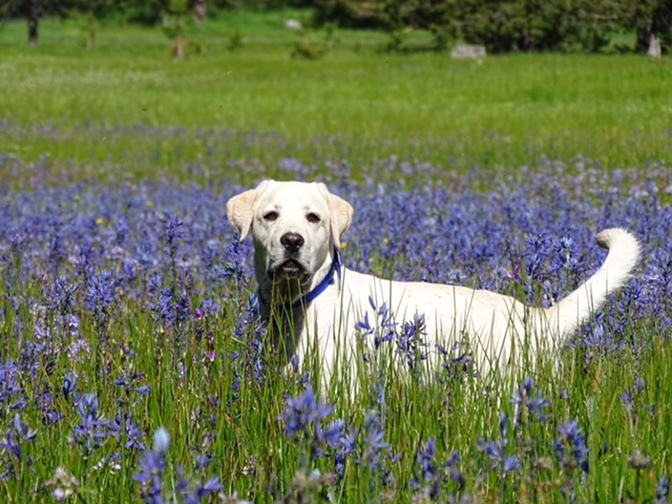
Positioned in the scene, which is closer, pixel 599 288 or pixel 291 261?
pixel 291 261

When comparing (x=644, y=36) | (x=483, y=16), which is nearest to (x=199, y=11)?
(x=483, y=16)

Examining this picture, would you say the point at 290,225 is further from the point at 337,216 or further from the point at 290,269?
the point at 337,216

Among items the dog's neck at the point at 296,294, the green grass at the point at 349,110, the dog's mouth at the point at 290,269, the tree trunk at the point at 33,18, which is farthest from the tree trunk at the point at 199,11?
the dog's mouth at the point at 290,269

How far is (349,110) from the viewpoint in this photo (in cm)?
2358

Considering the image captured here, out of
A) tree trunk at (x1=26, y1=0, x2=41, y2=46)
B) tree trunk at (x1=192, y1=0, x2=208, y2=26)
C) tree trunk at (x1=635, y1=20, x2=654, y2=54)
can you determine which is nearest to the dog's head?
tree trunk at (x1=635, y1=20, x2=654, y2=54)

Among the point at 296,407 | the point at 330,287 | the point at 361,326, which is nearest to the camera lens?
the point at 296,407

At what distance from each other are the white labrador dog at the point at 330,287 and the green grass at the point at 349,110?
7.10 meters

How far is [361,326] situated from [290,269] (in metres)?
1.37

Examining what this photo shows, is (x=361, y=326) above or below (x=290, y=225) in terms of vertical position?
above

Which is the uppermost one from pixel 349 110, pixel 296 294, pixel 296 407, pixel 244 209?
pixel 296 407

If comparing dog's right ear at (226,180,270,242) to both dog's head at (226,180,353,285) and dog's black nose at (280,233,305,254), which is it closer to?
dog's head at (226,180,353,285)

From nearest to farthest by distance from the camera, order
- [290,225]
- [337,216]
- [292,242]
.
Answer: [292,242], [290,225], [337,216]

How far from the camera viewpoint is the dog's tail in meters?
4.81

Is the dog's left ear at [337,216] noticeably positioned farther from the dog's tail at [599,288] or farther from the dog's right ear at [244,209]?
the dog's tail at [599,288]
